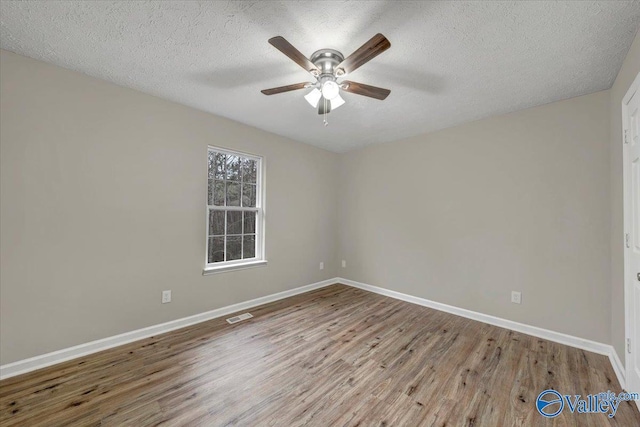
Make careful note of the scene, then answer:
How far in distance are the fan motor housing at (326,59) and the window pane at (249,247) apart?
2389mm

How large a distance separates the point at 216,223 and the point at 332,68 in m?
2.28

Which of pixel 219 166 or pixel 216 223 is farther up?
pixel 219 166

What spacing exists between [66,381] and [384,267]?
3.68 metres

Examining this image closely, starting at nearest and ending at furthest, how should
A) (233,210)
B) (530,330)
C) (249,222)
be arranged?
1. (530,330)
2. (233,210)
3. (249,222)

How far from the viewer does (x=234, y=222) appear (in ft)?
11.1

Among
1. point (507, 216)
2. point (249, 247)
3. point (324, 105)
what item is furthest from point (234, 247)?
point (507, 216)

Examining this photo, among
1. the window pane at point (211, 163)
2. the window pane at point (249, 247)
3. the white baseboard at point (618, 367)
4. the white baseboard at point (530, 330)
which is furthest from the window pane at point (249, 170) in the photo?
the white baseboard at point (618, 367)

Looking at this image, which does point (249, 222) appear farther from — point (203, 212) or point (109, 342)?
point (109, 342)

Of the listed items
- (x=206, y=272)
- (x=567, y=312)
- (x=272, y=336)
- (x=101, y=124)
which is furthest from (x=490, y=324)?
(x=101, y=124)

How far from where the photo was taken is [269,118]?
3.15m

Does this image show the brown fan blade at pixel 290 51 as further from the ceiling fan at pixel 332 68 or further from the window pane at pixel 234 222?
the window pane at pixel 234 222

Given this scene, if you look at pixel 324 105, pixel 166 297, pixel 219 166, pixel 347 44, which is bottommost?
pixel 166 297

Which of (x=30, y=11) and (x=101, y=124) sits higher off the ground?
(x=30, y=11)

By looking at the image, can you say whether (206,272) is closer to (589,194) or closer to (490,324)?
(490,324)
